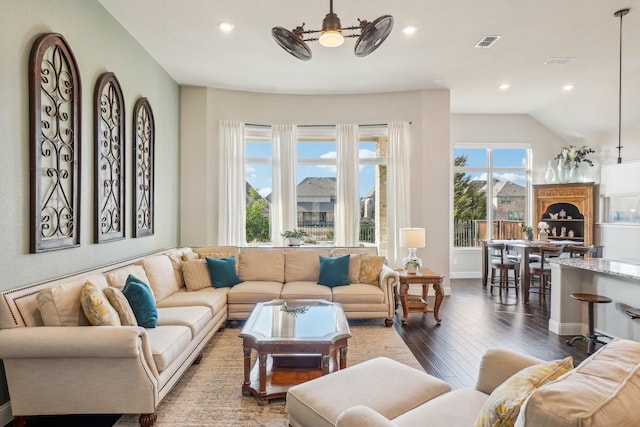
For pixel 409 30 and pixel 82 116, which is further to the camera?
pixel 409 30

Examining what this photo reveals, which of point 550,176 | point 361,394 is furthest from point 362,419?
point 550,176

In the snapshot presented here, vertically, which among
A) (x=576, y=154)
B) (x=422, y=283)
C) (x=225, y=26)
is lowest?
(x=422, y=283)

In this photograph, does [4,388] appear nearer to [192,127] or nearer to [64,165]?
[64,165]

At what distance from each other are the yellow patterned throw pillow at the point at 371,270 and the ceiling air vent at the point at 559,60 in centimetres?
367

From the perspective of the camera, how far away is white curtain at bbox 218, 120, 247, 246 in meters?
6.02

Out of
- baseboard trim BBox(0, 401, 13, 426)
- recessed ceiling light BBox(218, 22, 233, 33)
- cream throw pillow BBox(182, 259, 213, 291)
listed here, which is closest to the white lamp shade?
cream throw pillow BBox(182, 259, 213, 291)

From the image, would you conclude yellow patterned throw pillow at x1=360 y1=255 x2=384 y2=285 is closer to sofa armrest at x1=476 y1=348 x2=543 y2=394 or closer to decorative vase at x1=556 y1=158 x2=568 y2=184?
sofa armrest at x1=476 y1=348 x2=543 y2=394

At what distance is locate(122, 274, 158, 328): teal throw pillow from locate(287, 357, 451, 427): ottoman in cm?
160

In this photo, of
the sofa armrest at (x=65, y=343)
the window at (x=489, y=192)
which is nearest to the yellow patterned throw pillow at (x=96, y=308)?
the sofa armrest at (x=65, y=343)

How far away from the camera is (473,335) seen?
4203 millimetres

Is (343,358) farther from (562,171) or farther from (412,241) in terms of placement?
(562,171)

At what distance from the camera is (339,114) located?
6359 mm

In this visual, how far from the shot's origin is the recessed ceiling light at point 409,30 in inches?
158

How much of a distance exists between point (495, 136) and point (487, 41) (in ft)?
13.1
